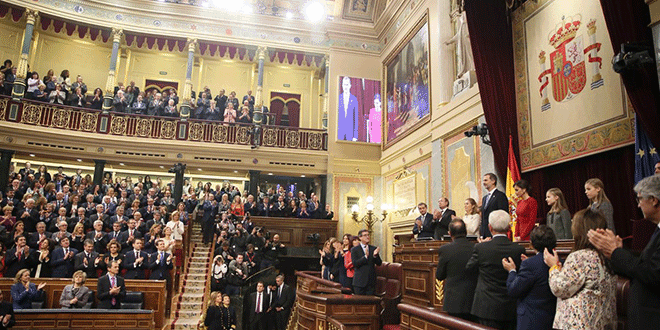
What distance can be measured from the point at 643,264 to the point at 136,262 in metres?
7.02

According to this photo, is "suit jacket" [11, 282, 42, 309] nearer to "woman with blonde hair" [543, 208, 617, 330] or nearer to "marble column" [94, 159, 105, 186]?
"woman with blonde hair" [543, 208, 617, 330]

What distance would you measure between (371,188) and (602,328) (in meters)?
11.7

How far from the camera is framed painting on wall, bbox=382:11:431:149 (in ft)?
36.3

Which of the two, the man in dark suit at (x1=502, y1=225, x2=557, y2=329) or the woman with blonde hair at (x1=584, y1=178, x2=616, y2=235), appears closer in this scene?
the man in dark suit at (x1=502, y1=225, x2=557, y2=329)

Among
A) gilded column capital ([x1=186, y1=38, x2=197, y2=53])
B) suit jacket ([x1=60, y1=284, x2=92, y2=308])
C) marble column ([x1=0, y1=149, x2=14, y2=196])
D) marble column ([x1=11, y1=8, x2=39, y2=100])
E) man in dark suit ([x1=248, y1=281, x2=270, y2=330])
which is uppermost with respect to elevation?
gilded column capital ([x1=186, y1=38, x2=197, y2=53])

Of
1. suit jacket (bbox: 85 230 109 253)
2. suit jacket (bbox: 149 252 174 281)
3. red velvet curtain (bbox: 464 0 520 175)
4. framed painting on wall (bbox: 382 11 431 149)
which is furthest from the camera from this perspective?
framed painting on wall (bbox: 382 11 431 149)

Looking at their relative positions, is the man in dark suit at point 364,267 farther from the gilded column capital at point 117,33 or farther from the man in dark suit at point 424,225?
the gilded column capital at point 117,33

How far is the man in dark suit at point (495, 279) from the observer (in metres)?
2.88

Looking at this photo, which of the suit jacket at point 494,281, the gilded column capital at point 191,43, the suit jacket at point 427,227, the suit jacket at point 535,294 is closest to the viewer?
the suit jacket at point 535,294

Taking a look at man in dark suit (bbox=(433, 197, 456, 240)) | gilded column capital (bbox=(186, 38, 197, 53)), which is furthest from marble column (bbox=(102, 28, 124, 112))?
man in dark suit (bbox=(433, 197, 456, 240))

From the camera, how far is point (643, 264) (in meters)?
1.94

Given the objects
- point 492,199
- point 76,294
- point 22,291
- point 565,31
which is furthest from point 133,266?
point 565,31

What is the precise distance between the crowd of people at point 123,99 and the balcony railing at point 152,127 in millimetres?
304

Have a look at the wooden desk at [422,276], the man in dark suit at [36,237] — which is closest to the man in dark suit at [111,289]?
the man in dark suit at [36,237]
